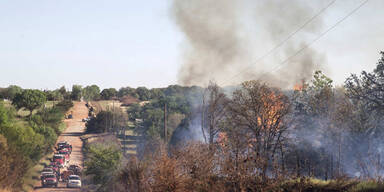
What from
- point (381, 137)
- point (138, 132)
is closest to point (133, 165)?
point (381, 137)

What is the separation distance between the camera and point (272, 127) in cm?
3825

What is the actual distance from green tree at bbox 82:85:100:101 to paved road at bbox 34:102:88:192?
21542 mm

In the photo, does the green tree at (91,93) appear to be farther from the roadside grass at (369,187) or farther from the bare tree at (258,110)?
the roadside grass at (369,187)

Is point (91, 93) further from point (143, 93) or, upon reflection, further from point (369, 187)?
point (369, 187)

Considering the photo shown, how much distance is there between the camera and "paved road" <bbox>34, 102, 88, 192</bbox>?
4955 centimetres

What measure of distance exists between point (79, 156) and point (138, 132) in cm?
1420

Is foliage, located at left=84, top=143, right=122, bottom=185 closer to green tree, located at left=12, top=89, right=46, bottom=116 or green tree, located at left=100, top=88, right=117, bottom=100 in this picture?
green tree, located at left=12, top=89, right=46, bottom=116

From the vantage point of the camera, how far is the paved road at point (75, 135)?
4955 cm

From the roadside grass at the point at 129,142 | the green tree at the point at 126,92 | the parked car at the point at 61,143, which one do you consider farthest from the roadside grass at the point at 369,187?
the green tree at the point at 126,92

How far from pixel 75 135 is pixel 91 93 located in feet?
258

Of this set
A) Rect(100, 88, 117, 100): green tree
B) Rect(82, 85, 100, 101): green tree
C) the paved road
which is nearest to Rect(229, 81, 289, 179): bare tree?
the paved road

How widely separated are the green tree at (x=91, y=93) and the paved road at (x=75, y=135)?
2154cm

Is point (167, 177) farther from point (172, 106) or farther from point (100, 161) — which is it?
point (172, 106)

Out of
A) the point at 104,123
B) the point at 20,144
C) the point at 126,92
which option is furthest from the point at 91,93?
the point at 20,144
